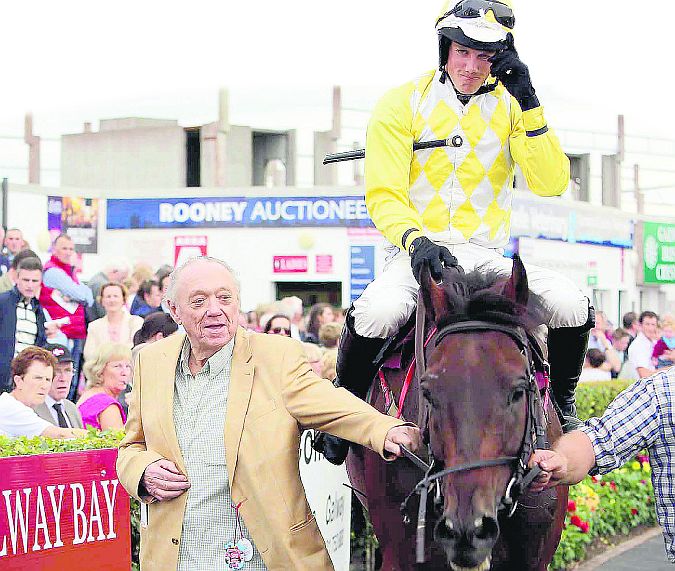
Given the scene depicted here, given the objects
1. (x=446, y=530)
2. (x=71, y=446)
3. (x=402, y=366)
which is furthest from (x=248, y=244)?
(x=446, y=530)

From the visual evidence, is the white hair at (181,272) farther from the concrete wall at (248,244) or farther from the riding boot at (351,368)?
the concrete wall at (248,244)

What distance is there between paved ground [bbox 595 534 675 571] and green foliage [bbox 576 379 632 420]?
1.40 meters

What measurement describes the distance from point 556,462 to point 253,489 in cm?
97

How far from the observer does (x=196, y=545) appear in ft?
11.6

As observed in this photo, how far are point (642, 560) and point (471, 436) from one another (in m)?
5.55

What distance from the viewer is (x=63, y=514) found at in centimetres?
474

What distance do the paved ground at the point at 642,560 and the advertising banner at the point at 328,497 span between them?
2.57 meters

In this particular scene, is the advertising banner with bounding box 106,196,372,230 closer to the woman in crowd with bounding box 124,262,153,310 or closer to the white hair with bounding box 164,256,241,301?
the woman in crowd with bounding box 124,262,153,310

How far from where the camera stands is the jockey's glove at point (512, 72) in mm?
4090

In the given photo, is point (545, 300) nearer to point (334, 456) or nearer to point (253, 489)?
point (334, 456)

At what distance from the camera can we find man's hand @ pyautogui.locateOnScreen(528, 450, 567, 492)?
326 centimetres

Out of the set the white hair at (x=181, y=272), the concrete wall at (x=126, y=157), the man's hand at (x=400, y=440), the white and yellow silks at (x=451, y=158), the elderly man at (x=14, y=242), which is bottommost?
the man's hand at (x=400, y=440)

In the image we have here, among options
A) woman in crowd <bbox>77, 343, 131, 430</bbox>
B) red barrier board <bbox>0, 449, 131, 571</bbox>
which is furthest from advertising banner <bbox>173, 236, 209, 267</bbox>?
red barrier board <bbox>0, 449, 131, 571</bbox>

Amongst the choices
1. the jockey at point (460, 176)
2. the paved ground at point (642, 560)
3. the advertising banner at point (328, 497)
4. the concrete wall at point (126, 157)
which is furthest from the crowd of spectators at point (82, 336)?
the concrete wall at point (126, 157)
